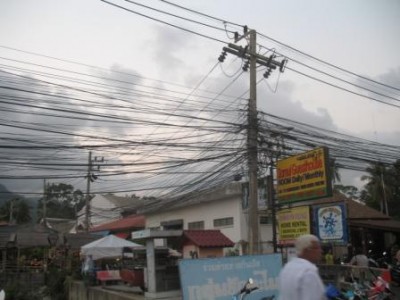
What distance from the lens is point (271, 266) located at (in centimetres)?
1061

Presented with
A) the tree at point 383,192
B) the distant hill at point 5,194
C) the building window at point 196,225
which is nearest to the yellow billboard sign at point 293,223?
the distant hill at point 5,194

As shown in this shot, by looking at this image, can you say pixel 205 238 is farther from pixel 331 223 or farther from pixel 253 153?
pixel 331 223

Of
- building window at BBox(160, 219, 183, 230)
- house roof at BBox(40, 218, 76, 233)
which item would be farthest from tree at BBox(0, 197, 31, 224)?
building window at BBox(160, 219, 183, 230)

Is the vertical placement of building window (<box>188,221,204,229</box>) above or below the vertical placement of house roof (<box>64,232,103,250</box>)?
above

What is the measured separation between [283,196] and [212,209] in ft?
38.6

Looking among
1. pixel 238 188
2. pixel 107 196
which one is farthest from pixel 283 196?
pixel 107 196

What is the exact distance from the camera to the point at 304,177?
1642 centimetres

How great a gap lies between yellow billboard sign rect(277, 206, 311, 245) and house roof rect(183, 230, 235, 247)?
275cm

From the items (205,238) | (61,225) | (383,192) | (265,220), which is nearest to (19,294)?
(205,238)

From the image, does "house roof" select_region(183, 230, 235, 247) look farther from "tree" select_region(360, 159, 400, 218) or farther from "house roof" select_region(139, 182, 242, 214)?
"tree" select_region(360, 159, 400, 218)

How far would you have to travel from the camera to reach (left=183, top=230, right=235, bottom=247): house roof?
16.8 meters

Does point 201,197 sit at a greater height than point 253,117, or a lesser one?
lesser

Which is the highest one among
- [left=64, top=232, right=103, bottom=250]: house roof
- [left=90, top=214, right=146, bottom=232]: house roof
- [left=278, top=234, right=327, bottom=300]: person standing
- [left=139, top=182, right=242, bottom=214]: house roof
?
[left=139, top=182, right=242, bottom=214]: house roof

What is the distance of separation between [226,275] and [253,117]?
709cm
